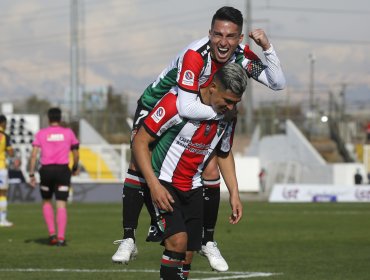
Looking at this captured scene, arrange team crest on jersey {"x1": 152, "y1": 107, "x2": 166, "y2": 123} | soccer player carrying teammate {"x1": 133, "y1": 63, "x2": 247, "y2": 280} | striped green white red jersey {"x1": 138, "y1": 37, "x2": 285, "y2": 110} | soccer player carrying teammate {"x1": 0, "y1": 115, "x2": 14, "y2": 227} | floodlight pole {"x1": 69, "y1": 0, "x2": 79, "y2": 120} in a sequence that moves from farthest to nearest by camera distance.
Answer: floodlight pole {"x1": 69, "y1": 0, "x2": 79, "y2": 120}
soccer player carrying teammate {"x1": 0, "y1": 115, "x2": 14, "y2": 227}
striped green white red jersey {"x1": 138, "y1": 37, "x2": 285, "y2": 110}
team crest on jersey {"x1": 152, "y1": 107, "x2": 166, "y2": 123}
soccer player carrying teammate {"x1": 133, "y1": 63, "x2": 247, "y2": 280}

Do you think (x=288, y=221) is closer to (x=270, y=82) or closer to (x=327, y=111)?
(x=270, y=82)

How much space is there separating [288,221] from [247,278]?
545 inches

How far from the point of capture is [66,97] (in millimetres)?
90938

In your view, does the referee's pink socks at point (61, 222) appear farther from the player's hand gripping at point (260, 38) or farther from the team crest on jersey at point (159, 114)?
the team crest on jersey at point (159, 114)

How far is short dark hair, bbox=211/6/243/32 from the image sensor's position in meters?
9.41

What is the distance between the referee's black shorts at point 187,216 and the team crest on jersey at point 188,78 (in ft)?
2.92

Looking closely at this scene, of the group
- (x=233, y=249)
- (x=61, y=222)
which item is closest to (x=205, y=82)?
(x=233, y=249)

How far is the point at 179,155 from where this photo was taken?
9.48 meters

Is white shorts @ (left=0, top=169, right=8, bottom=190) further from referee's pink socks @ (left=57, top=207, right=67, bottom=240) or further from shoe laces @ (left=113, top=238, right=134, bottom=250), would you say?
shoe laces @ (left=113, top=238, right=134, bottom=250)

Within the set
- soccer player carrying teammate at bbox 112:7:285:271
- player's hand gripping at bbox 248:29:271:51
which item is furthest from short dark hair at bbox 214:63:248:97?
player's hand gripping at bbox 248:29:271:51

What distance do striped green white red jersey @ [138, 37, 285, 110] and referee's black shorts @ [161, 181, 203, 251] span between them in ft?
3.03

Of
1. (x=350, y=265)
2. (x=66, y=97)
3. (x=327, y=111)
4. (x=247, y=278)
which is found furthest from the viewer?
(x=66, y=97)

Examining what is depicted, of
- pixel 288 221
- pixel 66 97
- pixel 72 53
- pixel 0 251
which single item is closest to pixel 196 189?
pixel 0 251

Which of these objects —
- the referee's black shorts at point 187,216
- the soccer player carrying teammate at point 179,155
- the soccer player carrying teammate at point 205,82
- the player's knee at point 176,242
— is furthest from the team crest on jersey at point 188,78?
the player's knee at point 176,242
